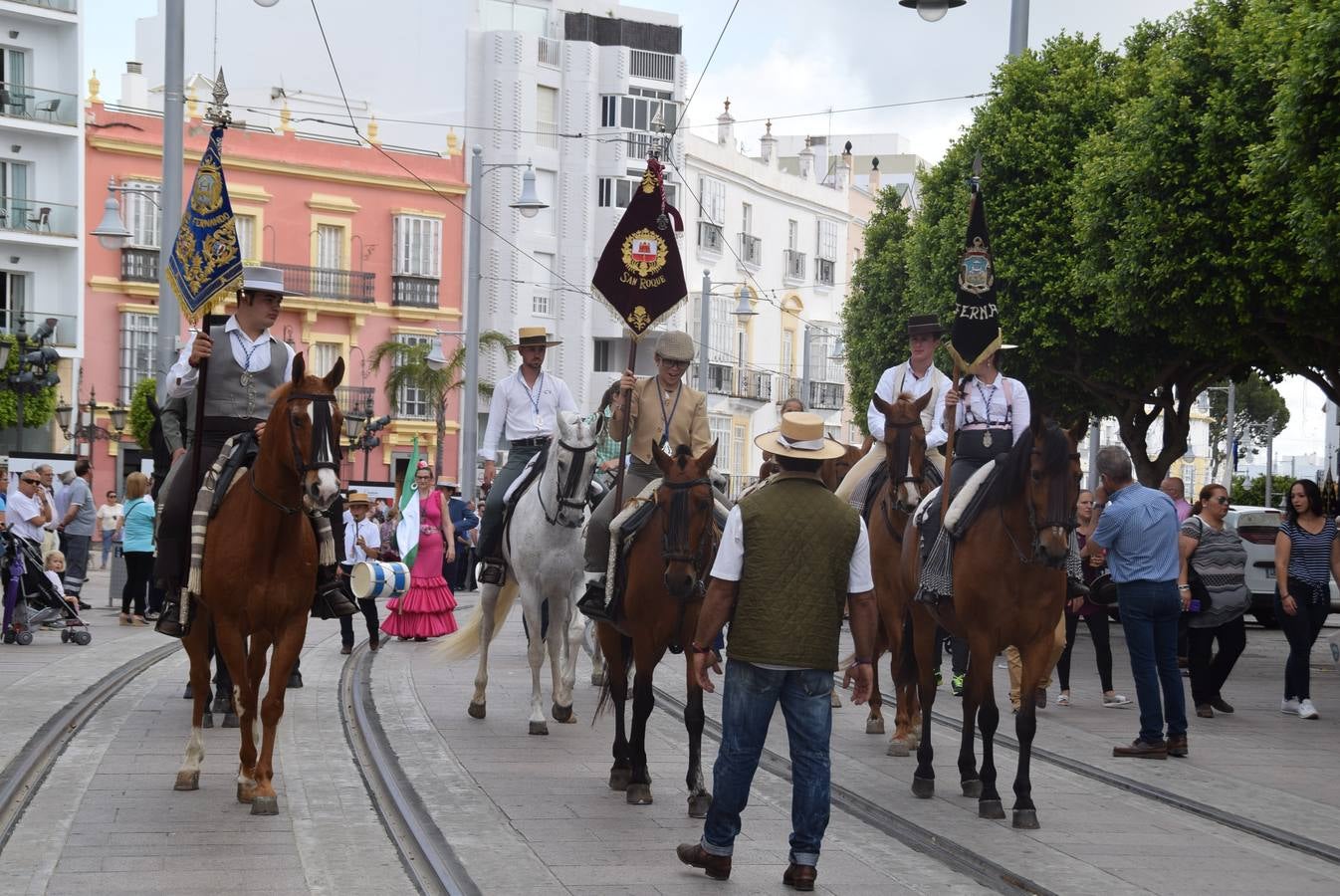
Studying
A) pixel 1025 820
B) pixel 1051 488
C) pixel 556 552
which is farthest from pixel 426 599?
pixel 1025 820

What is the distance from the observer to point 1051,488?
33.9 ft

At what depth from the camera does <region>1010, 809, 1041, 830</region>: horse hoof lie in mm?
9859

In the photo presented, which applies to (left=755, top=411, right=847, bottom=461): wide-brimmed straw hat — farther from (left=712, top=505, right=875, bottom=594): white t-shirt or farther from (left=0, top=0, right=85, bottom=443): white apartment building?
(left=0, top=0, right=85, bottom=443): white apartment building

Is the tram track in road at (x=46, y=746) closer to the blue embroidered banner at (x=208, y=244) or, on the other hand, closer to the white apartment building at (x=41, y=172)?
the blue embroidered banner at (x=208, y=244)

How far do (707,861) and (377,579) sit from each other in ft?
35.7

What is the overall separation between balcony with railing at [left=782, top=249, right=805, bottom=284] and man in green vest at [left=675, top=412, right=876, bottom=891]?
67.3 m

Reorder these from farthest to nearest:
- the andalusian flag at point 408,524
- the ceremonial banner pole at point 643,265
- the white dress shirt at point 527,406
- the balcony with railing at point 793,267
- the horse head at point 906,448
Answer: the balcony with railing at point 793,267 < the andalusian flag at point 408,524 < the white dress shirt at point 527,406 < the ceremonial banner pole at point 643,265 < the horse head at point 906,448

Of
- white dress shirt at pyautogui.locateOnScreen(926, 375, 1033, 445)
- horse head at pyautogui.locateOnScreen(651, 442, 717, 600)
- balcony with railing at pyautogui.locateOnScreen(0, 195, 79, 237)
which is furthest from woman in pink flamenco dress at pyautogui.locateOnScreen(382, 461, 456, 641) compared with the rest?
balcony with railing at pyautogui.locateOnScreen(0, 195, 79, 237)

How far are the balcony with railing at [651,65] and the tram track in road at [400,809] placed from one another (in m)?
53.8

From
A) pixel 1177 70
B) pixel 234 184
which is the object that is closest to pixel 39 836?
pixel 1177 70

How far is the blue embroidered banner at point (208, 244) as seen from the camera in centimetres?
1228

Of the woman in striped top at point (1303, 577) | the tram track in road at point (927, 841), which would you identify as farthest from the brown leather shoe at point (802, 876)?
the woman in striped top at point (1303, 577)

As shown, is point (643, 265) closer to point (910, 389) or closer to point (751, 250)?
point (910, 389)

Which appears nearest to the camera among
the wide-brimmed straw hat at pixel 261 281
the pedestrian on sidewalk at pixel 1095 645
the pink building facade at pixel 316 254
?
A: the wide-brimmed straw hat at pixel 261 281
